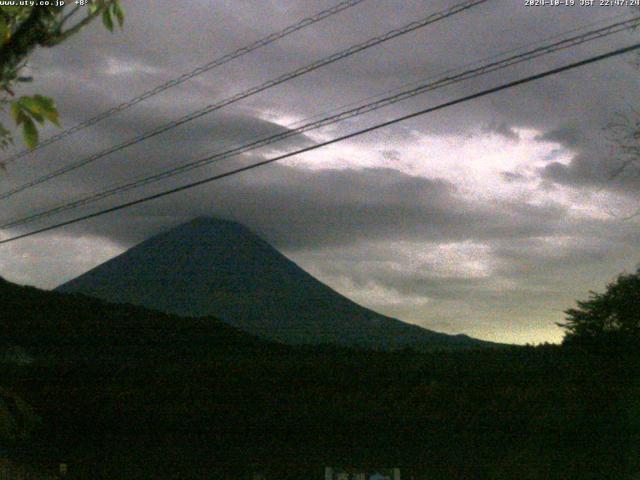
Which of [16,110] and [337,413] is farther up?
[16,110]

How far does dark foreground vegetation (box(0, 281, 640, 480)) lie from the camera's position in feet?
58.3

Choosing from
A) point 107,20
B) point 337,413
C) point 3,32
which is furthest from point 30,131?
point 337,413

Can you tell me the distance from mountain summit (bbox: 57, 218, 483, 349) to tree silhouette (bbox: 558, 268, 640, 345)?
3016 cm

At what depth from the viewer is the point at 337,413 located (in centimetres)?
1902

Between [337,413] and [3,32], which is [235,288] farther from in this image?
[3,32]

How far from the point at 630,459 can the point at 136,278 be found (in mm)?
102421

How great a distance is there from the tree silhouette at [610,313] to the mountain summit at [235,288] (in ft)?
98.9

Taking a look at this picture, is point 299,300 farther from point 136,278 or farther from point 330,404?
point 330,404

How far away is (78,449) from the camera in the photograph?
2081cm

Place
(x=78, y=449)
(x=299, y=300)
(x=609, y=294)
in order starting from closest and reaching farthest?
(x=78, y=449) < (x=609, y=294) < (x=299, y=300)

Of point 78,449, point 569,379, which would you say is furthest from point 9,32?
point 78,449

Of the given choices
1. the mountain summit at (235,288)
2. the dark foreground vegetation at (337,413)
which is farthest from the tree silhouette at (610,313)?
the mountain summit at (235,288)

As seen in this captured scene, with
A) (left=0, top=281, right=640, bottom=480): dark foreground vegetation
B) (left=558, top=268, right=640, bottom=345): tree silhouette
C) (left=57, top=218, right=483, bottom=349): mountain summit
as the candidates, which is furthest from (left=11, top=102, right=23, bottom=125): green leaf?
(left=57, top=218, right=483, bottom=349): mountain summit

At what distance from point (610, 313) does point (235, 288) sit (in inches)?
2895
